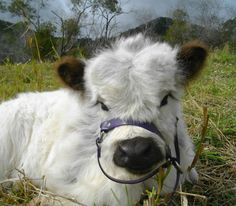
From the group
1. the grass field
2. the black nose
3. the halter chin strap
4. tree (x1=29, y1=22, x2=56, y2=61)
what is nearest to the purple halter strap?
the halter chin strap

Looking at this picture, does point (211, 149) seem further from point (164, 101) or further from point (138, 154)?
point (138, 154)

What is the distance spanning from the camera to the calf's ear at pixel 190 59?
3416 millimetres

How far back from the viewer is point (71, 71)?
3469 mm

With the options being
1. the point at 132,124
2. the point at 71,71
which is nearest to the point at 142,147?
the point at 132,124

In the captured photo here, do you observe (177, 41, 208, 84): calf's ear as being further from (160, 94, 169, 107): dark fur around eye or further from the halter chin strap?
the halter chin strap

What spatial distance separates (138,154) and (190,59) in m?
1.07

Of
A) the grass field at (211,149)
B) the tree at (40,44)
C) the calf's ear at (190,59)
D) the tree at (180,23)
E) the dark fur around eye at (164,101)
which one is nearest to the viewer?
the dark fur around eye at (164,101)

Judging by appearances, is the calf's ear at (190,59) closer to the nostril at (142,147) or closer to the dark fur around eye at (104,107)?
the dark fur around eye at (104,107)

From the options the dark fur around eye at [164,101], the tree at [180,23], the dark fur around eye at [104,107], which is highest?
the dark fur around eye at [164,101]

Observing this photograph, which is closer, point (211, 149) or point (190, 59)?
point (190, 59)

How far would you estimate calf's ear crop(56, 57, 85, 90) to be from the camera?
3.43 m

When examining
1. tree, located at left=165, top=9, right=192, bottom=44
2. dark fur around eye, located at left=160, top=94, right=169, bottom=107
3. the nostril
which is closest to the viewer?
the nostril

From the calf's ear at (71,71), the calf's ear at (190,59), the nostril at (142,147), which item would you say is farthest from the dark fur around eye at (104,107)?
the calf's ear at (190,59)

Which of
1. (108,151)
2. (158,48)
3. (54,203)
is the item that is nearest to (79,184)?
(54,203)
